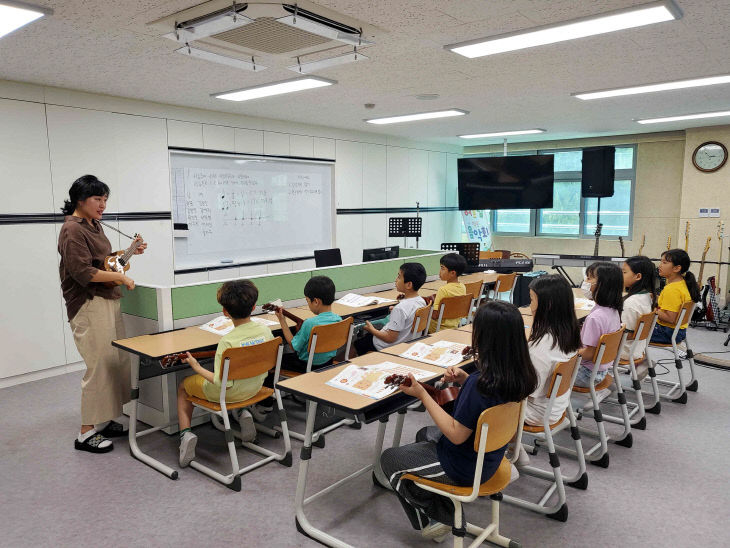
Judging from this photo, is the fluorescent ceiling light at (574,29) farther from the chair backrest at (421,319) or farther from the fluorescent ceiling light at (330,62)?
the chair backrest at (421,319)

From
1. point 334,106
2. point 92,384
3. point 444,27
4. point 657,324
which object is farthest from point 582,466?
point 334,106

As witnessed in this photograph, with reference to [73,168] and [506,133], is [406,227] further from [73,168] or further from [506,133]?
[73,168]

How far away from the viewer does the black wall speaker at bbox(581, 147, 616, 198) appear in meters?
7.49

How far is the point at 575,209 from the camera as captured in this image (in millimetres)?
Result: 9180

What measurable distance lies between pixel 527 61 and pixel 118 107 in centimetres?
381

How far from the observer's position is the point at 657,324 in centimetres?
421

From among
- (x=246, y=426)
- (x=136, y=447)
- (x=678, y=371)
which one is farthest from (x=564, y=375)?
(x=136, y=447)

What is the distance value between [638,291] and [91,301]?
3761 millimetres

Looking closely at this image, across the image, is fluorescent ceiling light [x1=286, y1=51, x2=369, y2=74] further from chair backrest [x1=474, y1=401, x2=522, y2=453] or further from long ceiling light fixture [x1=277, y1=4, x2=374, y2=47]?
chair backrest [x1=474, y1=401, x2=522, y2=453]

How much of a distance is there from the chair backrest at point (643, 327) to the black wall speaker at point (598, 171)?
455cm

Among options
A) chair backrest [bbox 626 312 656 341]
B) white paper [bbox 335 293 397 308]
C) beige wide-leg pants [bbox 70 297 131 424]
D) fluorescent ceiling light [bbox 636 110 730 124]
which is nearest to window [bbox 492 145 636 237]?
fluorescent ceiling light [bbox 636 110 730 124]

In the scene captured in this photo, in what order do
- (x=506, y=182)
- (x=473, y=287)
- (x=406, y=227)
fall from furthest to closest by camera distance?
(x=506, y=182) < (x=406, y=227) < (x=473, y=287)

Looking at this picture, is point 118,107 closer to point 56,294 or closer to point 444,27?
point 56,294

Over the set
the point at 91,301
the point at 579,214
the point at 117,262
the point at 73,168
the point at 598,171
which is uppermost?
the point at 598,171
